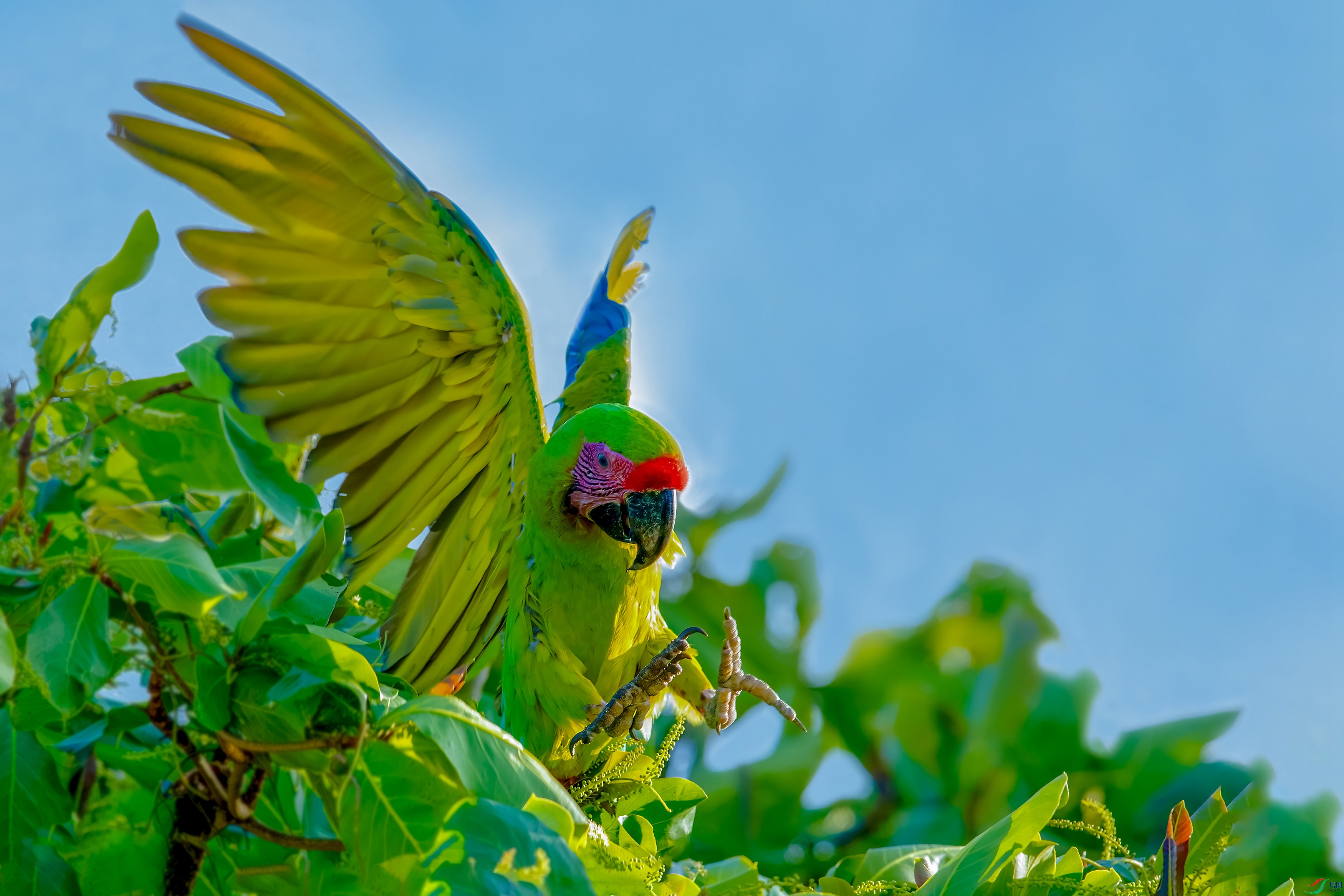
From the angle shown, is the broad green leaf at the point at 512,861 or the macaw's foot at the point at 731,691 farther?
the macaw's foot at the point at 731,691

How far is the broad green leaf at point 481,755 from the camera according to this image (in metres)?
0.65

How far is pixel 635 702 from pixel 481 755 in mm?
566

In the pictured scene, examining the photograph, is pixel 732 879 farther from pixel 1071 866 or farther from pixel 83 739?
pixel 83 739

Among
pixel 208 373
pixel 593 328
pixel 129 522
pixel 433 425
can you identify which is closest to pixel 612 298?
pixel 593 328

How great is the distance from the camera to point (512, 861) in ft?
1.88

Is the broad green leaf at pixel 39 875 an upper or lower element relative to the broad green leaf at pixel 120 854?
lower

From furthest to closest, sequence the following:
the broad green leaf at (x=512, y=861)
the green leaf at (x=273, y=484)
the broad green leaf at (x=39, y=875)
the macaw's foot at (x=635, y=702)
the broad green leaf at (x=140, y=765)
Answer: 1. the macaw's foot at (x=635, y=702)
2. the green leaf at (x=273, y=484)
3. the broad green leaf at (x=140, y=765)
4. the broad green leaf at (x=39, y=875)
5. the broad green leaf at (x=512, y=861)

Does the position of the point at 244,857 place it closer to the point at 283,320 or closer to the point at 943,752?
the point at 283,320

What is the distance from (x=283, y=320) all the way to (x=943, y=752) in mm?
1380

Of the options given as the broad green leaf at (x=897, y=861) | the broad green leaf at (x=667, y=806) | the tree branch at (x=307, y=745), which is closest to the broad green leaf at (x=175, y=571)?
the tree branch at (x=307, y=745)

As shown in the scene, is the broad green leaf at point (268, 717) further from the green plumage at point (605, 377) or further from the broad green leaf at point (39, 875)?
the green plumage at point (605, 377)

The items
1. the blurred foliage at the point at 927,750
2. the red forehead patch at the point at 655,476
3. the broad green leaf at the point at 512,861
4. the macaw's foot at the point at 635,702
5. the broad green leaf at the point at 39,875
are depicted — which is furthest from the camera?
the blurred foliage at the point at 927,750

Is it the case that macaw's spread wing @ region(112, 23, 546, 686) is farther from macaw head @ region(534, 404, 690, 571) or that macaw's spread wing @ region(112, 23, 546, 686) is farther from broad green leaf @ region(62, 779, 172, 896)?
broad green leaf @ region(62, 779, 172, 896)

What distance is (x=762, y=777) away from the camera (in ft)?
5.35
